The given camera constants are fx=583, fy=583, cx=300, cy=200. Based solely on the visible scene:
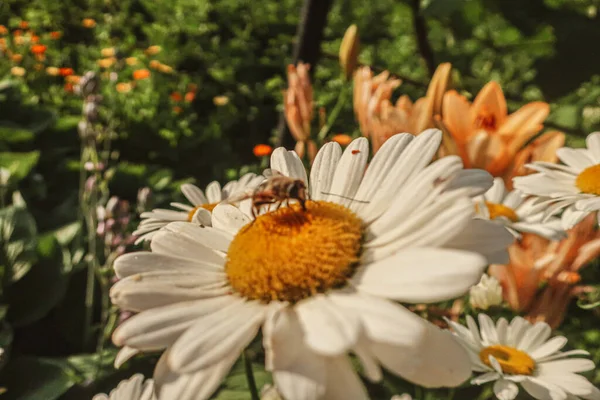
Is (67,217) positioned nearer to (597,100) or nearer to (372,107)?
(372,107)

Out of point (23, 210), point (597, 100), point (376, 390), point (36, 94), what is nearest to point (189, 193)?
point (376, 390)

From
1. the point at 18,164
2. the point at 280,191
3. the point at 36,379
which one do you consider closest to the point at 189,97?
the point at 18,164

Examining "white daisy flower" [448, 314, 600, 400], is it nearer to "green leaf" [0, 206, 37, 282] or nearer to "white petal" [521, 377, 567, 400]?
"white petal" [521, 377, 567, 400]

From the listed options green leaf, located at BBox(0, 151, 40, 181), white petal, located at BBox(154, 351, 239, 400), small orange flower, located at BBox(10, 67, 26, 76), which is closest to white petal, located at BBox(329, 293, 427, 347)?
white petal, located at BBox(154, 351, 239, 400)

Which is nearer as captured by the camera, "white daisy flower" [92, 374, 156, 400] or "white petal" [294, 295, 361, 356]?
"white petal" [294, 295, 361, 356]

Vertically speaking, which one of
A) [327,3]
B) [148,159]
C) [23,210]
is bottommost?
[148,159]

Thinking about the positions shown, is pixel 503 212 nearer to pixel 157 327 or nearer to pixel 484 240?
pixel 484 240
